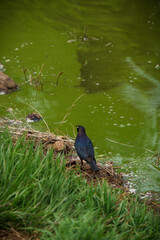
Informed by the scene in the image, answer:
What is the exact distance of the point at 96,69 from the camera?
16.8 ft

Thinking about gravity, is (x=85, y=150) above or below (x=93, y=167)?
above

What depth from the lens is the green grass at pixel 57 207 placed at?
169 centimetres

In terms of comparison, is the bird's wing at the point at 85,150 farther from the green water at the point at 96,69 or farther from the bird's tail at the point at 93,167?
the green water at the point at 96,69

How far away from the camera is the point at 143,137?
366 cm

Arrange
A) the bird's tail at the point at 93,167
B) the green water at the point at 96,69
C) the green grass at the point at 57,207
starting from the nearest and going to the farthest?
the green grass at the point at 57,207 → the bird's tail at the point at 93,167 → the green water at the point at 96,69

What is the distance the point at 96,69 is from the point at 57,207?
3.45 m

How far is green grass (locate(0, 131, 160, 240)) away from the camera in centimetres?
169

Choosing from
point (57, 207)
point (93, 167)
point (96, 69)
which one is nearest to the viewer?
point (57, 207)

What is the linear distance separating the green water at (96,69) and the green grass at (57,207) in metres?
0.92

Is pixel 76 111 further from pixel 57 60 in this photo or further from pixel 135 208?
pixel 135 208

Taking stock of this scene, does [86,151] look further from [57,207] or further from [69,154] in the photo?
[57,207]

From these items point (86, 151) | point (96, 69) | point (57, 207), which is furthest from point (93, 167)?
point (96, 69)

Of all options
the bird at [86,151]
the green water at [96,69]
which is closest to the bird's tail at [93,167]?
the bird at [86,151]

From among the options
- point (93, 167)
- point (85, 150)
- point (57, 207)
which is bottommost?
point (93, 167)
